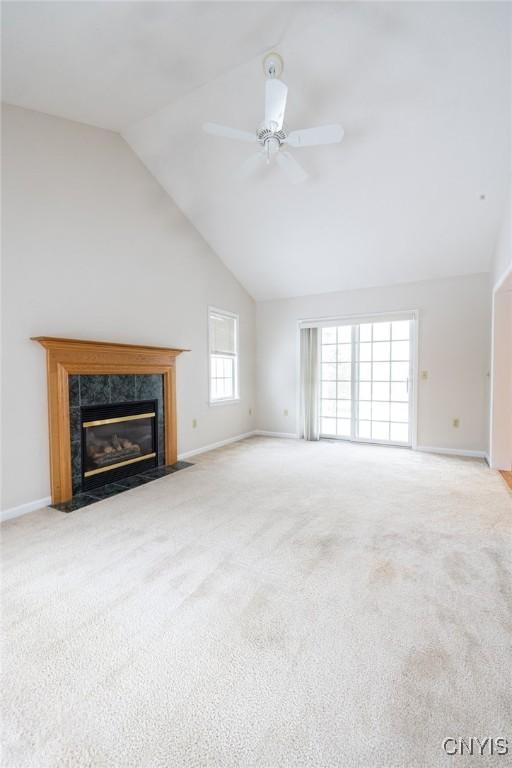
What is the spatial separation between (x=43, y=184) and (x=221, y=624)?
379 centimetres

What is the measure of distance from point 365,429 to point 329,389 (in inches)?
35.9

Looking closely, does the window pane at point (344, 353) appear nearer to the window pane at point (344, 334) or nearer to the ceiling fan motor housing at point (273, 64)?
the window pane at point (344, 334)

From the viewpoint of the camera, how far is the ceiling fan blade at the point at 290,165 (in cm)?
295

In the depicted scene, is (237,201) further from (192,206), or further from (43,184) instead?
(43,184)

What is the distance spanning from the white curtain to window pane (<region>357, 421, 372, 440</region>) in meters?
0.71

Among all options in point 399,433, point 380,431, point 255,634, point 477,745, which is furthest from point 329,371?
point 477,745

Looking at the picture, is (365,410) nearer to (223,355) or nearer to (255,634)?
(223,355)

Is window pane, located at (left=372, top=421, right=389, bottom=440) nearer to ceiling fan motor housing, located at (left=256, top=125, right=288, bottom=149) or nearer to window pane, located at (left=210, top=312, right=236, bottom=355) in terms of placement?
window pane, located at (left=210, top=312, right=236, bottom=355)

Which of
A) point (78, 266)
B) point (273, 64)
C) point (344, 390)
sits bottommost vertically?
point (344, 390)

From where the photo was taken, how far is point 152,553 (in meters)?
2.45

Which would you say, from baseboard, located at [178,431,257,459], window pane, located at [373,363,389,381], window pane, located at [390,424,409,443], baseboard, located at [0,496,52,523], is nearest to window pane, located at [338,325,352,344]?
window pane, located at [373,363,389,381]

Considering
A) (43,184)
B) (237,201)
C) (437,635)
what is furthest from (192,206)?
(437,635)

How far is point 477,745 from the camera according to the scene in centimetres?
120

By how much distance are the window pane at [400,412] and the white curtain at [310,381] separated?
49.1 inches
